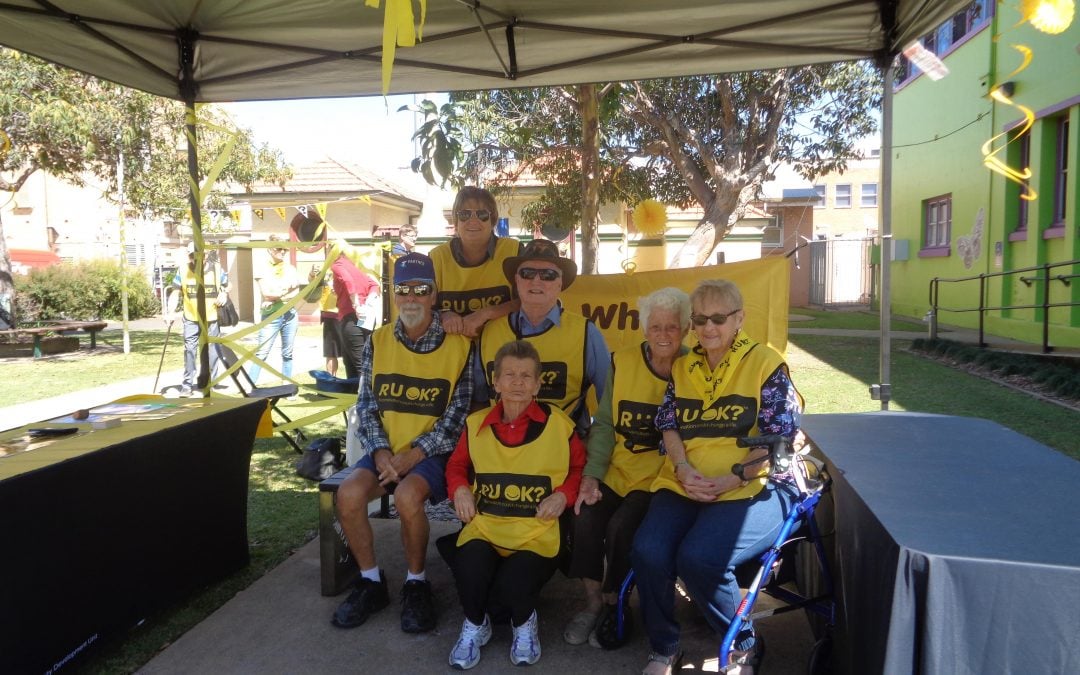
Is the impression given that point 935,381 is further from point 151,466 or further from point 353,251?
point 151,466

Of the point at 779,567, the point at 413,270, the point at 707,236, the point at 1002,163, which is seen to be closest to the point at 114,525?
the point at 413,270

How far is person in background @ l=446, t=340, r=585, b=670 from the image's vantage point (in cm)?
323

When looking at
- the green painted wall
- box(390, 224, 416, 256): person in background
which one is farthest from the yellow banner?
the green painted wall

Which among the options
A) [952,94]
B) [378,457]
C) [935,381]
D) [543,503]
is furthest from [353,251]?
[952,94]

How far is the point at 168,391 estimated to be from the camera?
31.6 feet

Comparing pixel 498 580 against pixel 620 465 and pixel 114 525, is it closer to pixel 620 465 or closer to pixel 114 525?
pixel 620 465

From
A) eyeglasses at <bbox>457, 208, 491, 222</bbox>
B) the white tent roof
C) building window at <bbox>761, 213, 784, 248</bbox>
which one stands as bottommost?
eyeglasses at <bbox>457, 208, 491, 222</bbox>

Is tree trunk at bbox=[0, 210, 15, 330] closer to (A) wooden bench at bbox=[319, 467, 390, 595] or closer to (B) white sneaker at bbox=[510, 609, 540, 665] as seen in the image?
(A) wooden bench at bbox=[319, 467, 390, 595]

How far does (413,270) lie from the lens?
151 inches

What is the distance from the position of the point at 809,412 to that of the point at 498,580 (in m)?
6.43

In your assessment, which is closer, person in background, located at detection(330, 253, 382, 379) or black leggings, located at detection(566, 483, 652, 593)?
black leggings, located at detection(566, 483, 652, 593)

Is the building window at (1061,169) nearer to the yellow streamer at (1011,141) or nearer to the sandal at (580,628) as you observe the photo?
the yellow streamer at (1011,141)

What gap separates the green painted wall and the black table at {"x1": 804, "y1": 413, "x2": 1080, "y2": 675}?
963 cm

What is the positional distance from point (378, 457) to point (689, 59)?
3279mm
